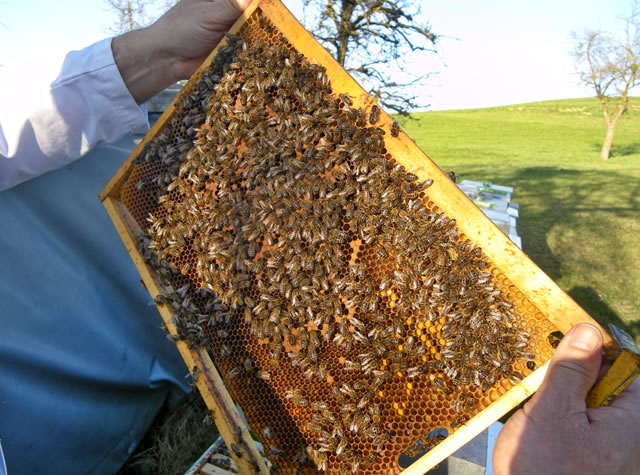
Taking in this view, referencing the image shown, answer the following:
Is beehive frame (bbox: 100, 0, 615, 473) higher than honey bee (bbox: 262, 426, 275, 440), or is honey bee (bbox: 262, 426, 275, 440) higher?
beehive frame (bbox: 100, 0, 615, 473)

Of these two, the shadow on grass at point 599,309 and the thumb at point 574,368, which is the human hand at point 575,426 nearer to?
the thumb at point 574,368

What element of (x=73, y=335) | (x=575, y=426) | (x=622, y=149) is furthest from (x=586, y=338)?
(x=622, y=149)

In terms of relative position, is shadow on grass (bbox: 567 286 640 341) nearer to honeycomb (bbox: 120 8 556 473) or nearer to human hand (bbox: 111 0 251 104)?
honeycomb (bbox: 120 8 556 473)

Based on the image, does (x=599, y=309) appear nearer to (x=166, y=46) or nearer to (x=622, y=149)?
(x=166, y=46)

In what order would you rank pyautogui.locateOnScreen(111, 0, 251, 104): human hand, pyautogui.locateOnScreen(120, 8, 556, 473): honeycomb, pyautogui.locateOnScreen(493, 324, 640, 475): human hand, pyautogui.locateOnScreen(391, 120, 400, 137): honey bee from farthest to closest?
1. pyautogui.locateOnScreen(111, 0, 251, 104): human hand
2. pyautogui.locateOnScreen(391, 120, 400, 137): honey bee
3. pyautogui.locateOnScreen(120, 8, 556, 473): honeycomb
4. pyautogui.locateOnScreen(493, 324, 640, 475): human hand

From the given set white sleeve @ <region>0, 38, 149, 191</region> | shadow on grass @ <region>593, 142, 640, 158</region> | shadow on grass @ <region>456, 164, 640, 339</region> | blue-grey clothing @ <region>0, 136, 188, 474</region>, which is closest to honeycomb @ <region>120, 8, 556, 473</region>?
white sleeve @ <region>0, 38, 149, 191</region>

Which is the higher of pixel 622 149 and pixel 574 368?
pixel 574 368

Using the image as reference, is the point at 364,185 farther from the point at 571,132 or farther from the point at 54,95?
the point at 571,132
